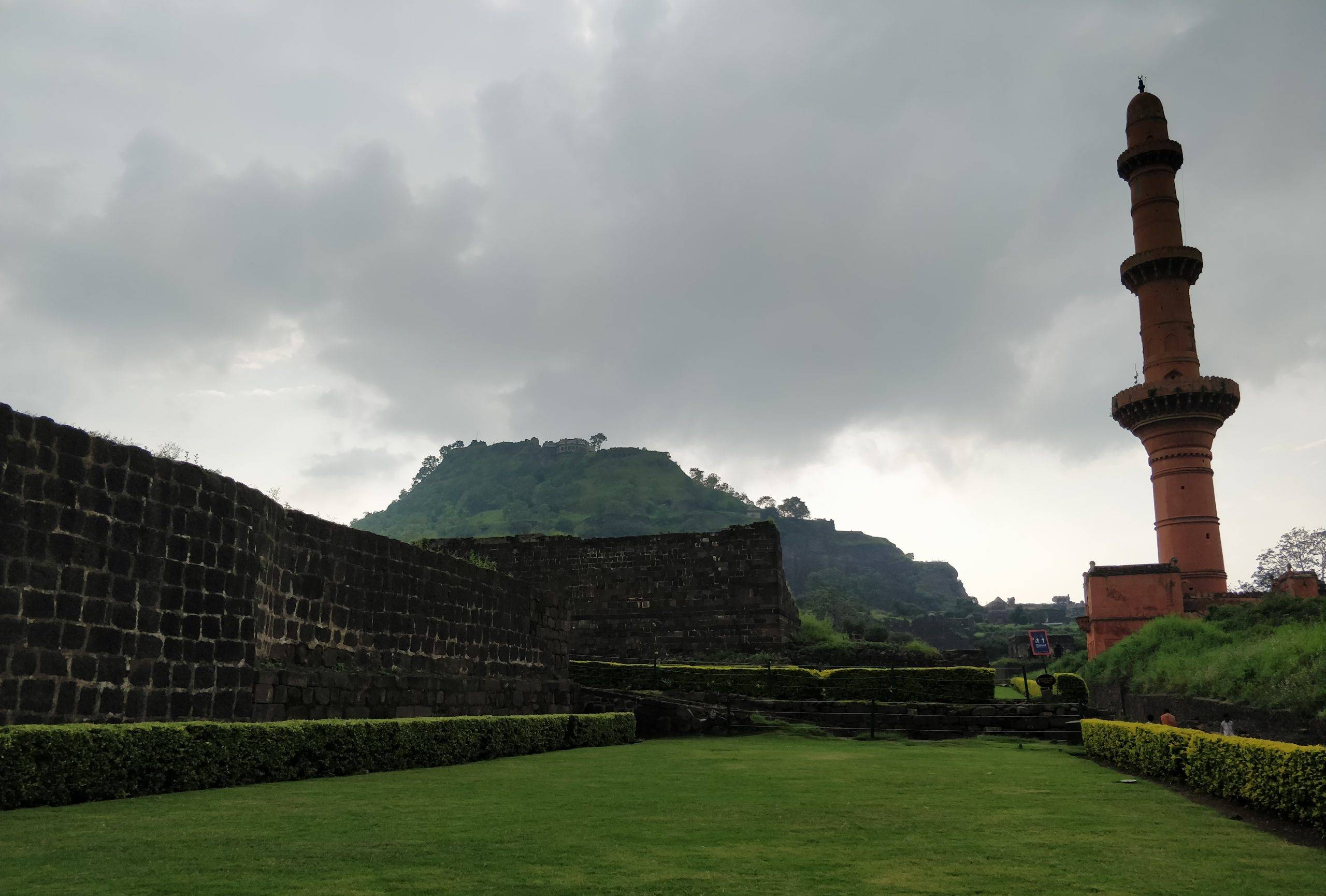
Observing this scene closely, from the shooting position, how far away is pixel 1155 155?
36.3 meters

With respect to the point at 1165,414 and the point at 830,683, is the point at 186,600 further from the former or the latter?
the point at 1165,414

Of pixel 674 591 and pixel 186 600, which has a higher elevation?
pixel 674 591

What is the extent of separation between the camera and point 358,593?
1288cm

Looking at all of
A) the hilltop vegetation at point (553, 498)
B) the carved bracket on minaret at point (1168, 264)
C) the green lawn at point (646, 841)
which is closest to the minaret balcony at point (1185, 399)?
the carved bracket on minaret at point (1168, 264)

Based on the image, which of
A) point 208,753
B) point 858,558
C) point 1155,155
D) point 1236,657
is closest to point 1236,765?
point 208,753

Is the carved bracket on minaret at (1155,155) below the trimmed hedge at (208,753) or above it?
above

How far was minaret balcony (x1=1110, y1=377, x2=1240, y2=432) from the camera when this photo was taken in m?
33.0

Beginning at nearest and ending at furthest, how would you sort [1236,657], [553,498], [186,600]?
[186,600] → [1236,657] → [553,498]

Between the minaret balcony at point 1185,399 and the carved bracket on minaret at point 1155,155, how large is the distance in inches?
369

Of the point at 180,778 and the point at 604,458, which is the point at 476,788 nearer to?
the point at 180,778

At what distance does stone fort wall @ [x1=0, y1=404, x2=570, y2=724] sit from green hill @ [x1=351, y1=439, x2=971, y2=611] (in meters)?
92.7

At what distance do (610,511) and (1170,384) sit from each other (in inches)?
3571

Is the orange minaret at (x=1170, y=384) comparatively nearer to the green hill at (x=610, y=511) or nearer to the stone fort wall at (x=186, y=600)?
the stone fort wall at (x=186, y=600)

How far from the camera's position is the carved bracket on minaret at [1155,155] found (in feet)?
119
